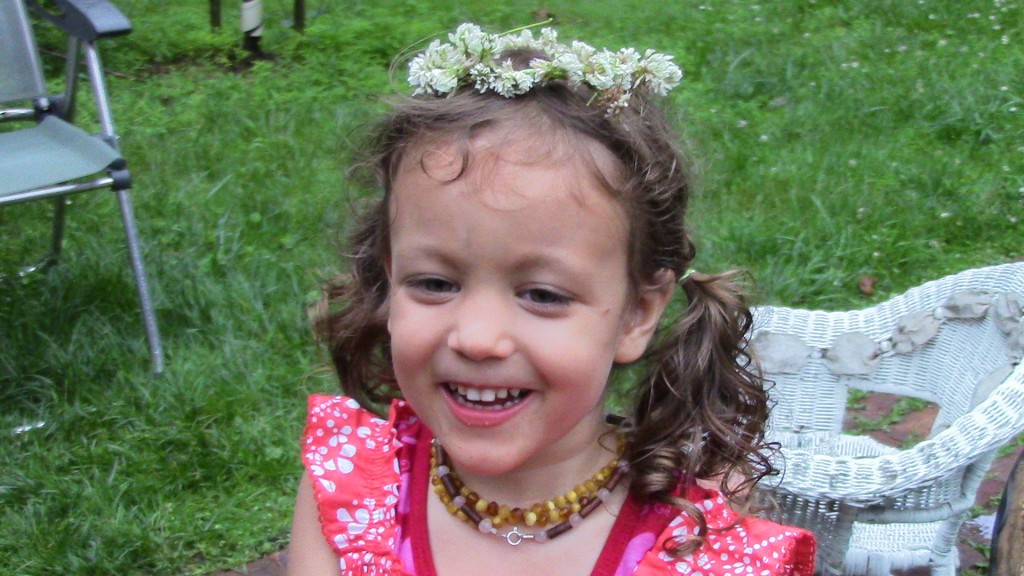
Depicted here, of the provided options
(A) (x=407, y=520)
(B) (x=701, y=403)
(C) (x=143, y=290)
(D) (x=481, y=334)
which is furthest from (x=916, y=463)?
(C) (x=143, y=290)

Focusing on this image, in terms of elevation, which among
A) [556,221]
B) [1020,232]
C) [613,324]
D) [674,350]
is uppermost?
[556,221]

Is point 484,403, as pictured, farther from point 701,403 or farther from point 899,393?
point 899,393

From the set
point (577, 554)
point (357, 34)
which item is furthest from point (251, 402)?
point (357, 34)

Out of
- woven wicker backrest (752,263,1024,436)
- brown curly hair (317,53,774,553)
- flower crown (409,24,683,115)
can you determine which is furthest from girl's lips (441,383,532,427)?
woven wicker backrest (752,263,1024,436)

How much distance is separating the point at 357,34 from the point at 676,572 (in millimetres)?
4432

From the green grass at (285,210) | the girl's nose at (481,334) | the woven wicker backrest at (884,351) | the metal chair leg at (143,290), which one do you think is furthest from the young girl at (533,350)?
the metal chair leg at (143,290)

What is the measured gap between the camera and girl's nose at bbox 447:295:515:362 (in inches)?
55.6

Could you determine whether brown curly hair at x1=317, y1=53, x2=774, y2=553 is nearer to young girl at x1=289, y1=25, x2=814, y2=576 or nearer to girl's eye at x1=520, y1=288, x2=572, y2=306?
young girl at x1=289, y1=25, x2=814, y2=576

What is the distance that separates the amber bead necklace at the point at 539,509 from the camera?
1651 mm

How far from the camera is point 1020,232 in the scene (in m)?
3.88

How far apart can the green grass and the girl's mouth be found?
553 millimetres

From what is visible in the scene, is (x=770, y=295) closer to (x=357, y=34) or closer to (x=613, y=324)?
(x=613, y=324)

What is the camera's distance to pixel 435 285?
58.2 inches

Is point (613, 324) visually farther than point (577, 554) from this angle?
No
